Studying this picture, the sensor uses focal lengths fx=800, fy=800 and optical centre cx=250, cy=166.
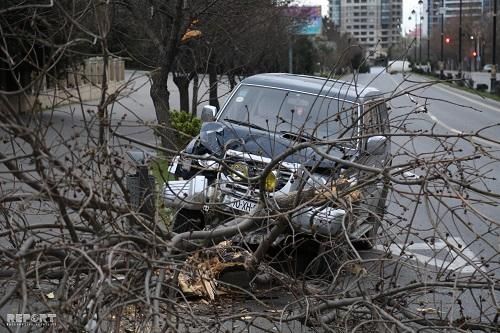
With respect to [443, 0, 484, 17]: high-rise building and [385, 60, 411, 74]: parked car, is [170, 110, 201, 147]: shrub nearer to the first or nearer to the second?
[385, 60, 411, 74]: parked car

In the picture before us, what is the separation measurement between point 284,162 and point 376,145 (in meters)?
0.96

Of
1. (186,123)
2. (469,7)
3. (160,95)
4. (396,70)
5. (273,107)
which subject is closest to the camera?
(396,70)

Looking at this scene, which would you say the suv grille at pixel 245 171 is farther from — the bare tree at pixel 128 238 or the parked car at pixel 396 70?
the parked car at pixel 396 70

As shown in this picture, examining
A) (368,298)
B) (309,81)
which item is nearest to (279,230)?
(368,298)

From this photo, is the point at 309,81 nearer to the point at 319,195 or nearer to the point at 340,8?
the point at 319,195

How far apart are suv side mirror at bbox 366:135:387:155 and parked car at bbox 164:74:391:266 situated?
0.06 feet

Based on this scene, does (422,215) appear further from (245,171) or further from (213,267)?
(213,267)

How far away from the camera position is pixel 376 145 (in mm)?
6660

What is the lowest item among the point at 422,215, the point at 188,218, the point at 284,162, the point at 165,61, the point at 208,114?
the point at 422,215

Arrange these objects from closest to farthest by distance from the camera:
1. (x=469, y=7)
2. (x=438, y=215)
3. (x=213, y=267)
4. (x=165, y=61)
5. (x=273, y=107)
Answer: (x=438, y=215) < (x=213, y=267) < (x=273, y=107) < (x=165, y=61) < (x=469, y=7)

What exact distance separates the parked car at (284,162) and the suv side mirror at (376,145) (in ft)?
0.06

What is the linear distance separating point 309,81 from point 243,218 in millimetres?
4564

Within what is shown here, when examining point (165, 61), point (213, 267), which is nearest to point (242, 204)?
point (213, 267)

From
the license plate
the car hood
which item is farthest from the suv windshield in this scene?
the license plate
